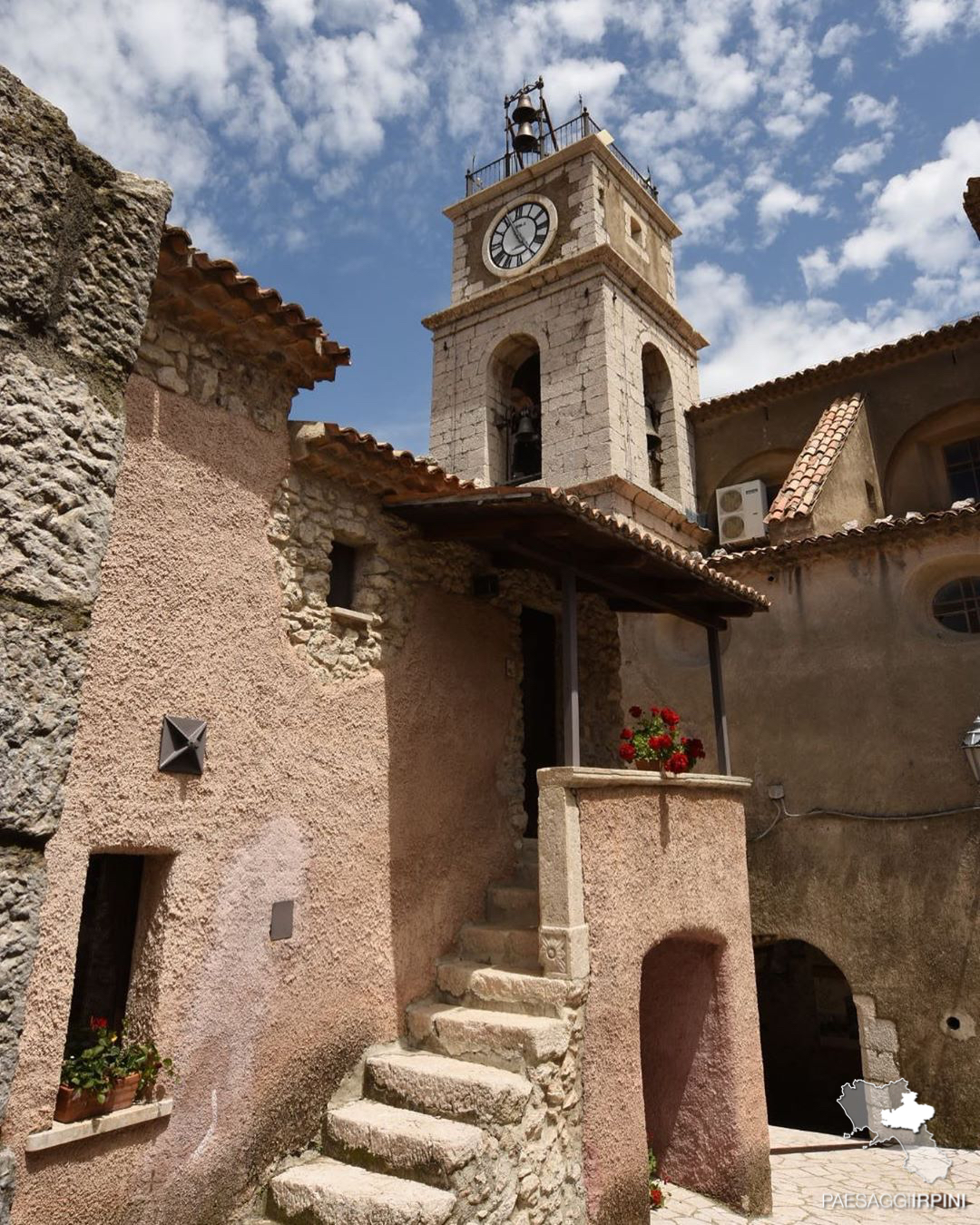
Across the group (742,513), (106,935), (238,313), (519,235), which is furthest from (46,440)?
(519,235)

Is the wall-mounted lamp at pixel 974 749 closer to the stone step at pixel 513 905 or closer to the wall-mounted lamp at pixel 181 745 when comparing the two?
the stone step at pixel 513 905

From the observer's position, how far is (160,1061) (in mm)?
4625

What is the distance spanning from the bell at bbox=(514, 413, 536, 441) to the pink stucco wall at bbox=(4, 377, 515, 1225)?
9227 millimetres

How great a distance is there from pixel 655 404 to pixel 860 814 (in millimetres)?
8996

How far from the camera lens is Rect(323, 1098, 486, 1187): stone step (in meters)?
4.89

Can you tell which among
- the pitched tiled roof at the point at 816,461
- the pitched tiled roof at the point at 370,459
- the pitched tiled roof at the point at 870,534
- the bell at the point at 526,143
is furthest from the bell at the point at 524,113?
the pitched tiled roof at the point at 370,459

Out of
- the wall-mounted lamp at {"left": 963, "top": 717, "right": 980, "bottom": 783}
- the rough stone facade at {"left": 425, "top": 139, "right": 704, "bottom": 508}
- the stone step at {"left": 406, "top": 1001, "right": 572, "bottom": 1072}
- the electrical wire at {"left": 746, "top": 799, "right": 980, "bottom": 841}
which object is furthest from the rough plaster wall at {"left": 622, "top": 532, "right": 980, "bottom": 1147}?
the stone step at {"left": 406, "top": 1001, "right": 572, "bottom": 1072}

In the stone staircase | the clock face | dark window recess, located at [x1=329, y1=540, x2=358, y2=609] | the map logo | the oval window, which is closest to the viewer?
the stone staircase

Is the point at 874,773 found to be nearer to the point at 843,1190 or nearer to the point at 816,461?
the point at 843,1190

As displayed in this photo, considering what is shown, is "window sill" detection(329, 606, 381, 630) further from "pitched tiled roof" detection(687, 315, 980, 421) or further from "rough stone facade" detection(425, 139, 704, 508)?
"pitched tiled roof" detection(687, 315, 980, 421)

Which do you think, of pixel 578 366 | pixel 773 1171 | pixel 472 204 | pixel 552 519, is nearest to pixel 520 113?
pixel 472 204

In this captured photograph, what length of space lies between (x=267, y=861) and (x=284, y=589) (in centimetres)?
177

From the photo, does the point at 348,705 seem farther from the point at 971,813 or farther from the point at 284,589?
the point at 971,813

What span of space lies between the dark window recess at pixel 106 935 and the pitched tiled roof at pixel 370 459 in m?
2.88
